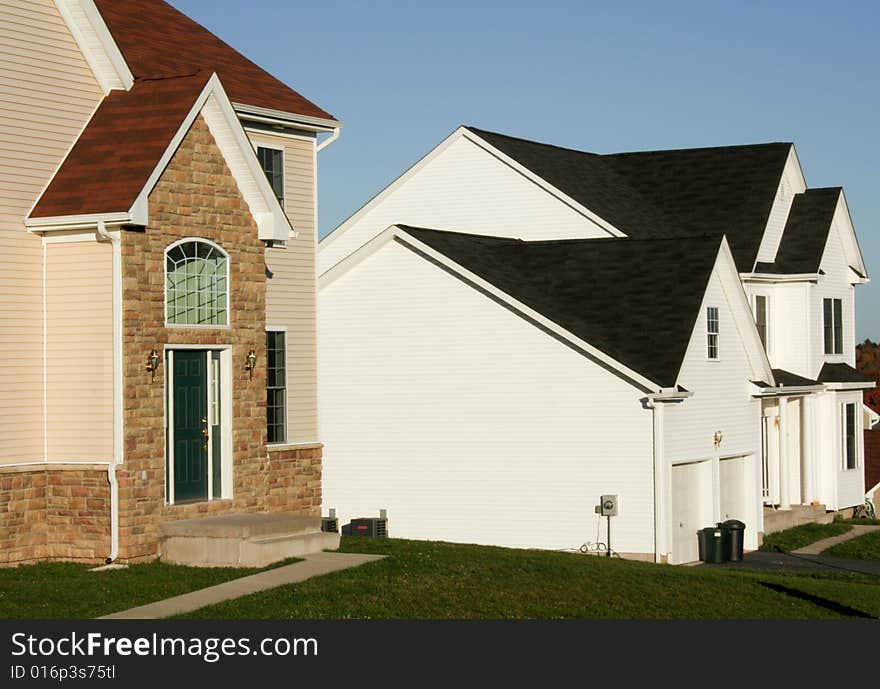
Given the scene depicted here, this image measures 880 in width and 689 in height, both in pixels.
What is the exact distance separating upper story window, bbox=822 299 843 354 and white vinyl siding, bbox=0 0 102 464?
2622 centimetres

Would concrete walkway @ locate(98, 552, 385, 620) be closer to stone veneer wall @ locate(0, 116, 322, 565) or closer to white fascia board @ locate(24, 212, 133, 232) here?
stone veneer wall @ locate(0, 116, 322, 565)

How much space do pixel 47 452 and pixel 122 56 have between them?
6.22 m

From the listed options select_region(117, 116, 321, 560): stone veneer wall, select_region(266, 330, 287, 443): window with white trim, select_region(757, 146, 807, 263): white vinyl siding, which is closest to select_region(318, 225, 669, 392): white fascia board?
select_region(266, 330, 287, 443): window with white trim

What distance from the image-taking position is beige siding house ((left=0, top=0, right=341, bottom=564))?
824 inches

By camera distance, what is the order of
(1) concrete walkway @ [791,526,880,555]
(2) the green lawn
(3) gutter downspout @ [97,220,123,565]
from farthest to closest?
1. (1) concrete walkway @ [791,526,880,555]
2. (2) the green lawn
3. (3) gutter downspout @ [97,220,123,565]

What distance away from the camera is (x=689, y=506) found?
3147 cm

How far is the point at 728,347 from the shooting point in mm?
33219

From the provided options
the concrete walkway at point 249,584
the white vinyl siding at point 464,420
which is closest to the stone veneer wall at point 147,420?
the concrete walkway at point 249,584

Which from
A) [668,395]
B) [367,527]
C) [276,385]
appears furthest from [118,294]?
[668,395]

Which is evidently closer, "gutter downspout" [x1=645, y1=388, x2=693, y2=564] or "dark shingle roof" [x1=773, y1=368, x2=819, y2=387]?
"gutter downspout" [x1=645, y1=388, x2=693, y2=564]

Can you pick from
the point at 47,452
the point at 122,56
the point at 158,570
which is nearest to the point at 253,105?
the point at 122,56

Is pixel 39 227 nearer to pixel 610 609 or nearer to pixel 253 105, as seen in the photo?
pixel 253 105

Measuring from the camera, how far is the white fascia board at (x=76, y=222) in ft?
67.7

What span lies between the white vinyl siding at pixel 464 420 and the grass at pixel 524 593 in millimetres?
6699
